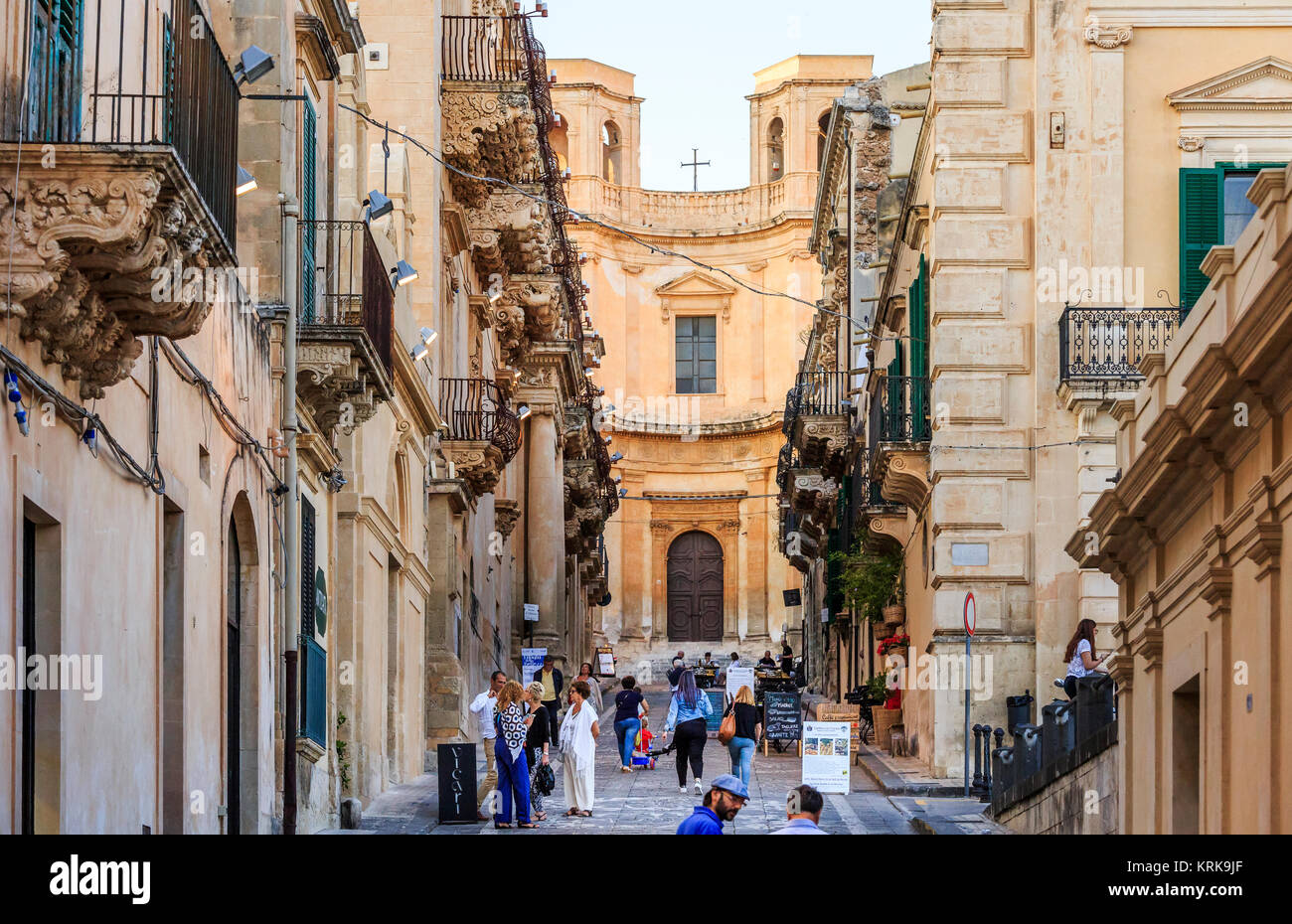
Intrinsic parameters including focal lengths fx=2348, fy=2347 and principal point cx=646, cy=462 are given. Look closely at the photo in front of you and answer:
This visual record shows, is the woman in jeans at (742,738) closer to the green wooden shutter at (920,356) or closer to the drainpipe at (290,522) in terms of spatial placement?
the green wooden shutter at (920,356)

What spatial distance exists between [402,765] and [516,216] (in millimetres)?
10037

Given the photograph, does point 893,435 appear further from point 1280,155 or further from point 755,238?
point 755,238

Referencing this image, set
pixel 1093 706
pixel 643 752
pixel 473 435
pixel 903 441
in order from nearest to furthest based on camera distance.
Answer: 1. pixel 1093 706
2. pixel 903 441
3. pixel 643 752
4. pixel 473 435

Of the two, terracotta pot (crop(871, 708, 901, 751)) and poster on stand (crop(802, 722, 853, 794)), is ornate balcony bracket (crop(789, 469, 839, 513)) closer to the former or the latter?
terracotta pot (crop(871, 708, 901, 751))

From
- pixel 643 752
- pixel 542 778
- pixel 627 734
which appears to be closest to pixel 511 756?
pixel 542 778

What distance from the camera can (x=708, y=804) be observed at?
12.1 m

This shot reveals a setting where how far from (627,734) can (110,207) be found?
709 inches

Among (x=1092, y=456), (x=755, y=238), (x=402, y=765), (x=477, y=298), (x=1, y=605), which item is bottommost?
(x=402, y=765)

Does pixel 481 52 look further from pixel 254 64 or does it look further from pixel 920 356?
pixel 254 64

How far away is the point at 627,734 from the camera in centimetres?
2770

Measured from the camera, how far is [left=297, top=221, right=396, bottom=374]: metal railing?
65.2ft

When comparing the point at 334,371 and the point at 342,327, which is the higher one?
the point at 342,327

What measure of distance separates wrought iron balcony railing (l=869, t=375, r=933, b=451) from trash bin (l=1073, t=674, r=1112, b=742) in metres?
6.83
